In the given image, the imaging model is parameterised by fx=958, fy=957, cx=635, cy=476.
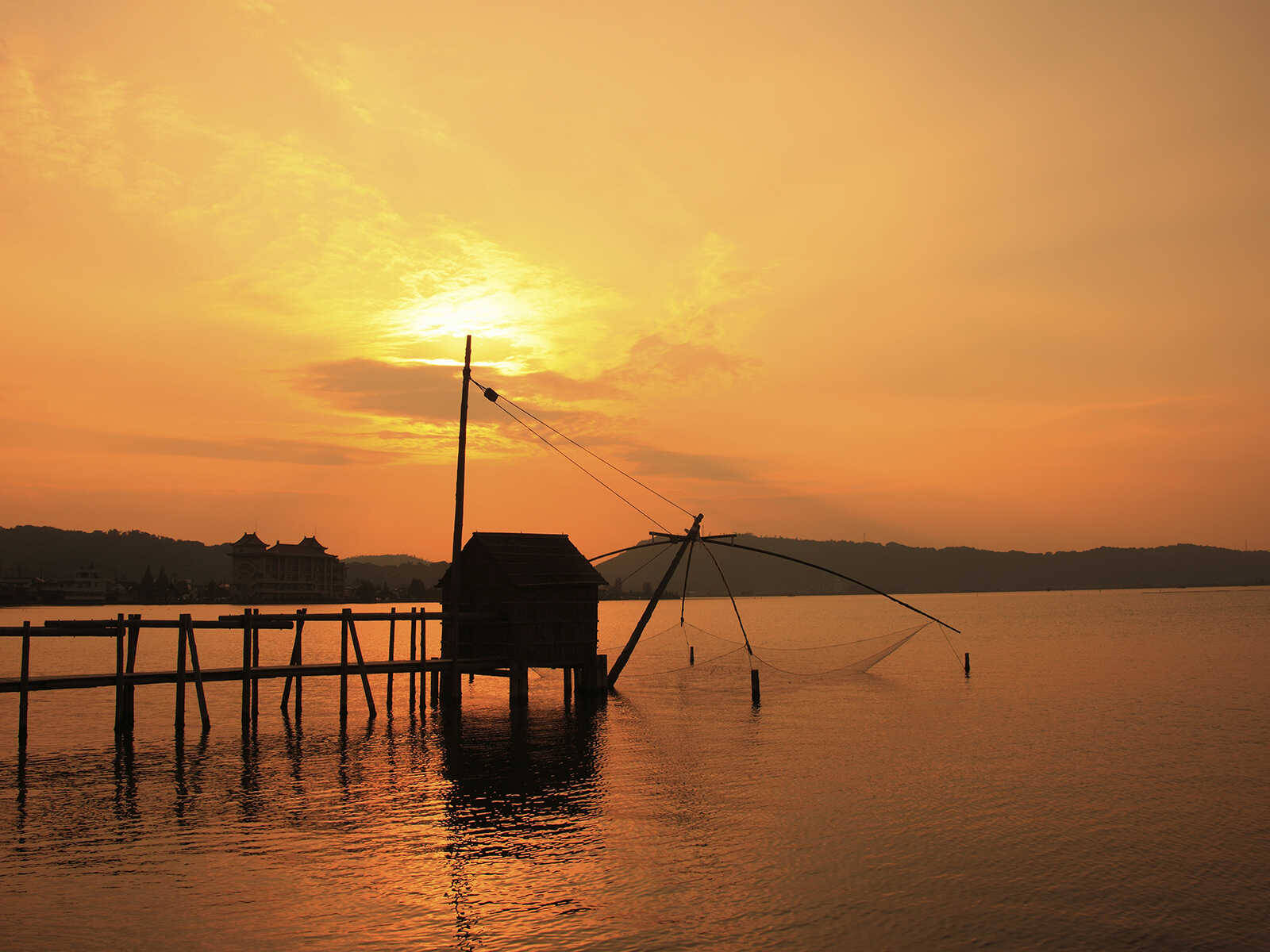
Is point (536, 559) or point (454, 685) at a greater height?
point (536, 559)

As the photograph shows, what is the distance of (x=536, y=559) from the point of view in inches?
1576

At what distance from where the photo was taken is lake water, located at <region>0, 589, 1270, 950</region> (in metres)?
15.4

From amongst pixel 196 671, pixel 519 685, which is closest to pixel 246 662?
pixel 196 671

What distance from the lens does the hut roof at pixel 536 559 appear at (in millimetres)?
38781

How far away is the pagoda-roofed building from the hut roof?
3 cm

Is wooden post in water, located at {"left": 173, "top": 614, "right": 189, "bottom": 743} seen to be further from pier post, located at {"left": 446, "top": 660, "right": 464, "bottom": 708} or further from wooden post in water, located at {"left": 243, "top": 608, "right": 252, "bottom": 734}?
pier post, located at {"left": 446, "top": 660, "right": 464, "bottom": 708}

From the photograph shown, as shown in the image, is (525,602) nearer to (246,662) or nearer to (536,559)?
(536,559)

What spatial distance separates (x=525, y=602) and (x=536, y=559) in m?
2.21

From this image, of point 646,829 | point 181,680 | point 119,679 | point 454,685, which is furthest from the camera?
point 454,685

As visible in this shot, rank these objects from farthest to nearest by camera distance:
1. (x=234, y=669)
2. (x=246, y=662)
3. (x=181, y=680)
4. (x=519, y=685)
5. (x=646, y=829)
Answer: (x=519, y=685) < (x=234, y=669) < (x=246, y=662) < (x=181, y=680) < (x=646, y=829)

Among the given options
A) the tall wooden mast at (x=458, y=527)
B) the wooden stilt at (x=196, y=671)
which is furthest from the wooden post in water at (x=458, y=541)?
the wooden stilt at (x=196, y=671)

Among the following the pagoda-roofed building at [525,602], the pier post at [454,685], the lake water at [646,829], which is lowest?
the lake water at [646,829]

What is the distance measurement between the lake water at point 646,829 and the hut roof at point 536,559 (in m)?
5.83

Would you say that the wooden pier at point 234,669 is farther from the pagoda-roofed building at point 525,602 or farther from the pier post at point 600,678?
the pagoda-roofed building at point 525,602
